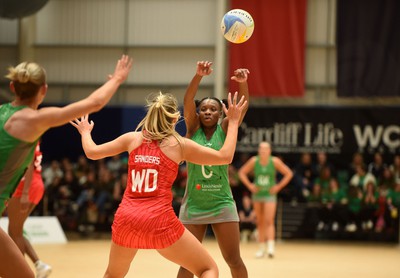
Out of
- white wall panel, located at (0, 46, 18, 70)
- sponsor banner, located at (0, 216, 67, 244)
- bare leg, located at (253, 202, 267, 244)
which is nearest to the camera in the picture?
bare leg, located at (253, 202, 267, 244)

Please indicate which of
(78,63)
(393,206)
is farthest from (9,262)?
(78,63)

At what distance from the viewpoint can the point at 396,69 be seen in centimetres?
1786

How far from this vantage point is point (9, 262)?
456 centimetres

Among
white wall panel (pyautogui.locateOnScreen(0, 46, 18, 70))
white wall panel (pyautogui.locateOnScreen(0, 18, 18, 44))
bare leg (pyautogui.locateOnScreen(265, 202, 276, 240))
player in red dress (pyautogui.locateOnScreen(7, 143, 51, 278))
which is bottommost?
bare leg (pyautogui.locateOnScreen(265, 202, 276, 240))

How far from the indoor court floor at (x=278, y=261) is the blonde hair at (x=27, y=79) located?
515cm

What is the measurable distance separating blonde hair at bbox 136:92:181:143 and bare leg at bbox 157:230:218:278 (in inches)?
28.2

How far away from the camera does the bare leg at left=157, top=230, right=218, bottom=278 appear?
16.0 ft

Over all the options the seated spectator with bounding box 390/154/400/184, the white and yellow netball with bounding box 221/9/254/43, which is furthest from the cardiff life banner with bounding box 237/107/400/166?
the white and yellow netball with bounding box 221/9/254/43

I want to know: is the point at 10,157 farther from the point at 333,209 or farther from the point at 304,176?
the point at 304,176

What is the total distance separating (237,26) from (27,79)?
291 cm

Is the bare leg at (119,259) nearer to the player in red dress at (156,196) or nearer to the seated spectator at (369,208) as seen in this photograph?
the player in red dress at (156,196)

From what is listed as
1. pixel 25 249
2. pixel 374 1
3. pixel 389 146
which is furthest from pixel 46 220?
pixel 374 1

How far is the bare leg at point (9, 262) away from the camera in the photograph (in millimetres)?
4555

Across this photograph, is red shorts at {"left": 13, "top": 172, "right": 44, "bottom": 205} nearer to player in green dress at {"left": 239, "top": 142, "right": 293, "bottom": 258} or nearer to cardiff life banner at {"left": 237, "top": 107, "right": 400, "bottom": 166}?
player in green dress at {"left": 239, "top": 142, "right": 293, "bottom": 258}
